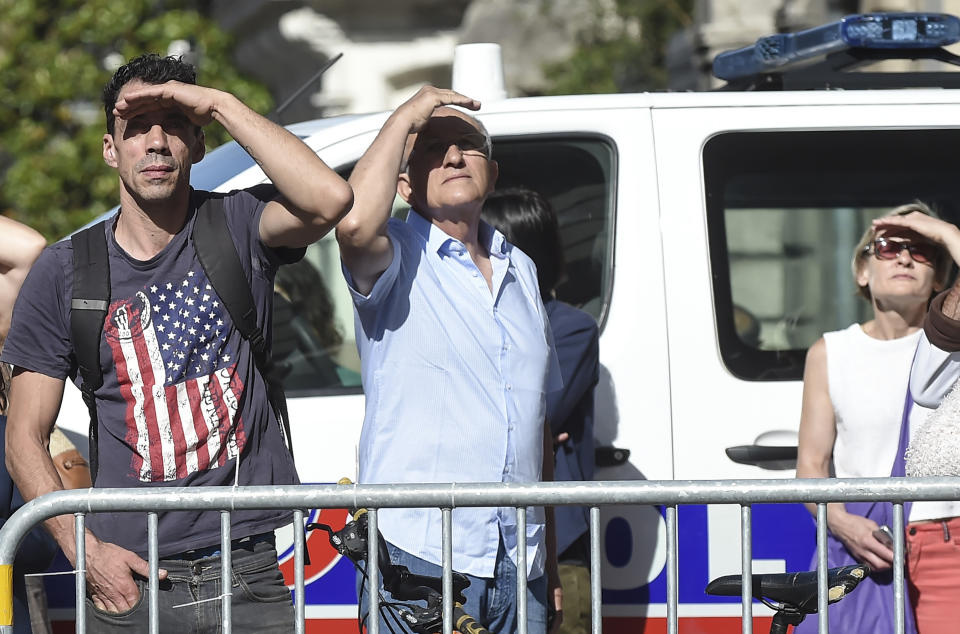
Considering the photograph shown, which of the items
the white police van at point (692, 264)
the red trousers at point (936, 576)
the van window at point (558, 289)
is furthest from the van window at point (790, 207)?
the red trousers at point (936, 576)

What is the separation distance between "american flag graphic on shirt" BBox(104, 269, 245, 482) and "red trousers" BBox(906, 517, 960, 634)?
1.70 metres

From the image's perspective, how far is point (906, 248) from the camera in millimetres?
3623

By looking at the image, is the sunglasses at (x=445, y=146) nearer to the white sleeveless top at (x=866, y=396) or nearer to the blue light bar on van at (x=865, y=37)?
the white sleeveless top at (x=866, y=396)

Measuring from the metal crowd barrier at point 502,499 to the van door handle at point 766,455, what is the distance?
1.13 meters

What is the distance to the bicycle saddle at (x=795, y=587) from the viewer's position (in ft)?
8.84

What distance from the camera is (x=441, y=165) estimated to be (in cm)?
317

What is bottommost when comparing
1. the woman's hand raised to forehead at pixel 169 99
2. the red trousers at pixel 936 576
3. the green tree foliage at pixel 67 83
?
the red trousers at pixel 936 576

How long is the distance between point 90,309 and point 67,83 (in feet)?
29.1

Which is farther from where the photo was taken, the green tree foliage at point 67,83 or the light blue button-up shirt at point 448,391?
the green tree foliage at point 67,83

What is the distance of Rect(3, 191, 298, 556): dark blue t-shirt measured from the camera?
9.26ft

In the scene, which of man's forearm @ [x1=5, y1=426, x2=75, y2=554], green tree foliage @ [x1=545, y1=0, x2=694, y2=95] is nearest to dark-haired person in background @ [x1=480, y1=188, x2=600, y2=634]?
man's forearm @ [x1=5, y1=426, x2=75, y2=554]

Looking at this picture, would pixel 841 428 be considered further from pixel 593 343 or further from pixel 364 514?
pixel 364 514

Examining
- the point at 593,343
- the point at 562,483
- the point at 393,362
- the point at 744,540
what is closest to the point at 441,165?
the point at 393,362

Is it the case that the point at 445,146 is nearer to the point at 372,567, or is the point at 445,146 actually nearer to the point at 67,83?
the point at 372,567
